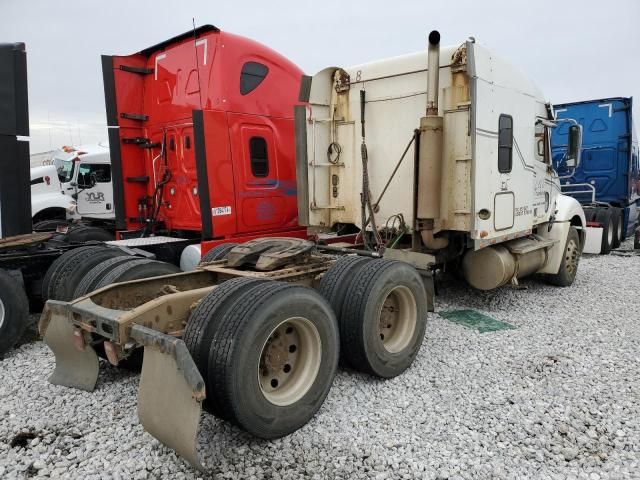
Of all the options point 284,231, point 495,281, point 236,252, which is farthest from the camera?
point 284,231

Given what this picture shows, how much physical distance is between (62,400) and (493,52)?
5.69 metres

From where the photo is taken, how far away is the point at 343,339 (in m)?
3.96

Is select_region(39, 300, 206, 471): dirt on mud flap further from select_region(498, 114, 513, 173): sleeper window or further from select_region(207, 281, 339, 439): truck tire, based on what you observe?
select_region(498, 114, 513, 173): sleeper window

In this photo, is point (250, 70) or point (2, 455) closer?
point (2, 455)

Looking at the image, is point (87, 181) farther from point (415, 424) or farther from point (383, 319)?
point (415, 424)

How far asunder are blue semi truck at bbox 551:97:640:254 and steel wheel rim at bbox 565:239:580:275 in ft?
13.1

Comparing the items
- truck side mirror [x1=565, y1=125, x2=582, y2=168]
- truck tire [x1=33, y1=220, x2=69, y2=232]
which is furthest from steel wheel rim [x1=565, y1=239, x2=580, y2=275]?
truck tire [x1=33, y1=220, x2=69, y2=232]

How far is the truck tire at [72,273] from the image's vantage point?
5.06 m

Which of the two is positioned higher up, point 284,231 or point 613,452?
point 284,231

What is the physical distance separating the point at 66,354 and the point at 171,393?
5.29 ft

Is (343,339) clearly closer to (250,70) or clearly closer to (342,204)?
(342,204)

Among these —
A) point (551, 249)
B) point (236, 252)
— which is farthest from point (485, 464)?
point (551, 249)

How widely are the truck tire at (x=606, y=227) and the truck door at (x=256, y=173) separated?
325 inches

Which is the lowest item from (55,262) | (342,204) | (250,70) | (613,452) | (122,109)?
(613,452)
